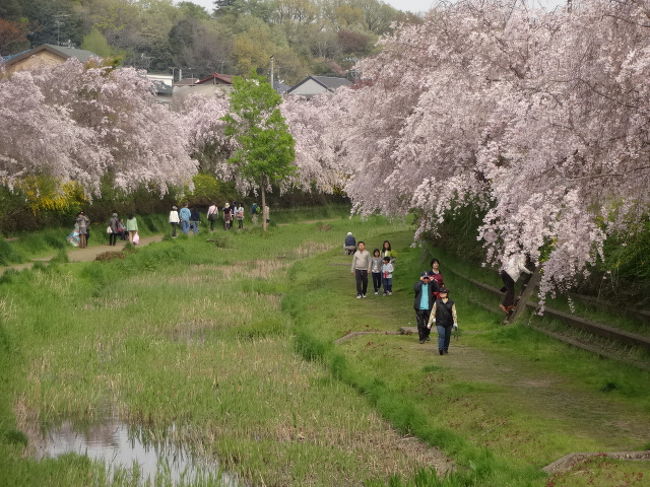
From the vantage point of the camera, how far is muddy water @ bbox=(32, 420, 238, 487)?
42.8ft

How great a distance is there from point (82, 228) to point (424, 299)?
2492 cm

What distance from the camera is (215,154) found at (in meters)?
69.5

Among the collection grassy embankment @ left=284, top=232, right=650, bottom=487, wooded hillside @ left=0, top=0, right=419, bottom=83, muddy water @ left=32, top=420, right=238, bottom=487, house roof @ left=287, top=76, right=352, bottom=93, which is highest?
wooded hillside @ left=0, top=0, right=419, bottom=83

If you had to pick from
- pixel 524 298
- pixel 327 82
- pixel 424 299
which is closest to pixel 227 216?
pixel 524 298

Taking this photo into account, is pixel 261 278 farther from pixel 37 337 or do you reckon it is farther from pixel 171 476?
pixel 171 476

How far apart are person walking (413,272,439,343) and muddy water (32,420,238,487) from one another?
7.11 m

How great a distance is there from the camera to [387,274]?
28922mm

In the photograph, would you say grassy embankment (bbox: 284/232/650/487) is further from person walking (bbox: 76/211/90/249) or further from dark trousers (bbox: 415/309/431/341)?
person walking (bbox: 76/211/90/249)

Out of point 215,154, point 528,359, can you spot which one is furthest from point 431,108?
point 215,154

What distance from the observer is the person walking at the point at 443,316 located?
741 inches

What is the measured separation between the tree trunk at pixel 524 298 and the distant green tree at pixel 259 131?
40.1 meters

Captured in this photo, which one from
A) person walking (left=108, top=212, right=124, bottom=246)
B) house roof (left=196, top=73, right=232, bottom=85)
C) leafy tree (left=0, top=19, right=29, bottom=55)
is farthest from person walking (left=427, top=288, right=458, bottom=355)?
house roof (left=196, top=73, right=232, bottom=85)

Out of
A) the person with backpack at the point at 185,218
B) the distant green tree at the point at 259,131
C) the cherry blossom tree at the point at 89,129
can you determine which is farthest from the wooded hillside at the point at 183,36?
the person with backpack at the point at 185,218

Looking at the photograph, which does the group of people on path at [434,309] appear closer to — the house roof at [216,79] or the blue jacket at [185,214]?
the blue jacket at [185,214]
